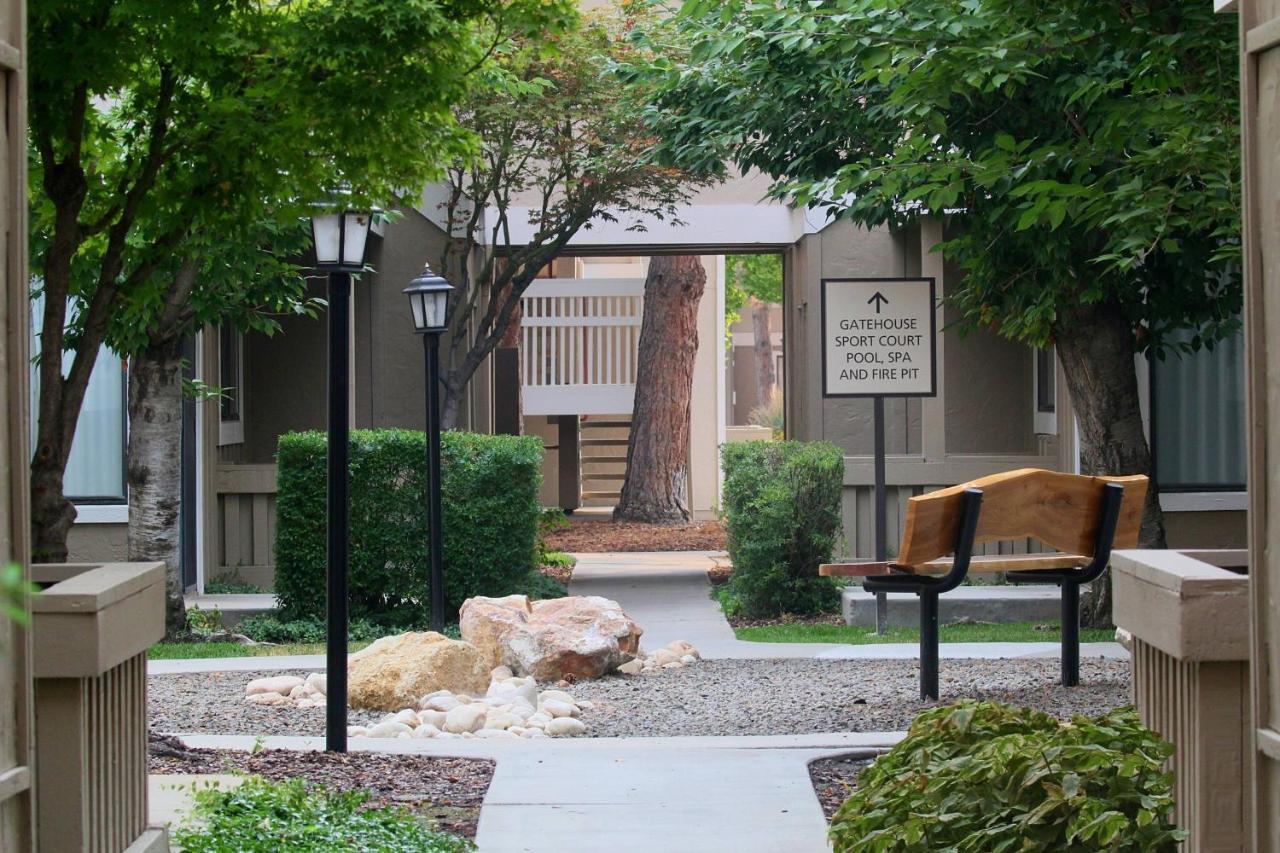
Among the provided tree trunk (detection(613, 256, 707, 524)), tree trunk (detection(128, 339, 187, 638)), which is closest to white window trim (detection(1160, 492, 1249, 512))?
tree trunk (detection(128, 339, 187, 638))

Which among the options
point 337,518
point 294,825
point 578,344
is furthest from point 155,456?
point 578,344

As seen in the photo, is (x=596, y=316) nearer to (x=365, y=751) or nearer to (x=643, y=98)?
(x=643, y=98)

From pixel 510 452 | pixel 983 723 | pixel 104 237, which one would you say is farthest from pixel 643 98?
pixel 983 723

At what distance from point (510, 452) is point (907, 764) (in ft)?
29.9

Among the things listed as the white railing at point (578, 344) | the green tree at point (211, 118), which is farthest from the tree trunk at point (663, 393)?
the green tree at point (211, 118)

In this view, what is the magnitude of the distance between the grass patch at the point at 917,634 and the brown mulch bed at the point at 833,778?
4.57 meters

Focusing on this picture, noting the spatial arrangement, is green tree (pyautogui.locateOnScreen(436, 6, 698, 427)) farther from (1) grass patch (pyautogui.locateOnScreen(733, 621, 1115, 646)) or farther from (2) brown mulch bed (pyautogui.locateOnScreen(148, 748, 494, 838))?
(2) brown mulch bed (pyautogui.locateOnScreen(148, 748, 494, 838))

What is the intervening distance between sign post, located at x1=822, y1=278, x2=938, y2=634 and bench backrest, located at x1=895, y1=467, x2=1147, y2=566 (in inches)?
153

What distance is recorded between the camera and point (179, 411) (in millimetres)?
12016

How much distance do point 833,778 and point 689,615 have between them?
23.6 ft

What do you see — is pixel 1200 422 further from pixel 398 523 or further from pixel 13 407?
pixel 13 407

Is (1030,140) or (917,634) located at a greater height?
(1030,140)

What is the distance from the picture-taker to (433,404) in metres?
11.8

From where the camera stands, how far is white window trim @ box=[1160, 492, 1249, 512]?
14000 mm
